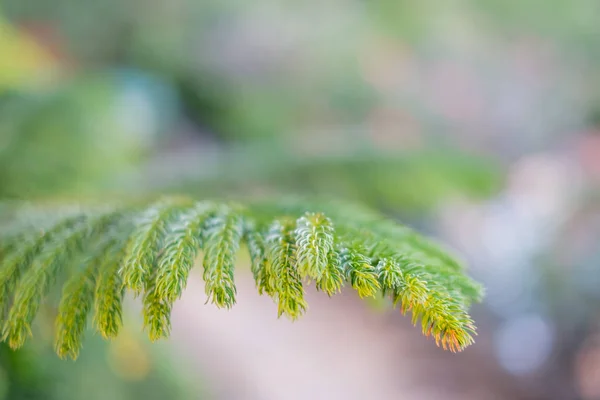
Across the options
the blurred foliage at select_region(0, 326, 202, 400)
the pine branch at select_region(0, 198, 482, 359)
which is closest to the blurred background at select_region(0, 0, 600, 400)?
the blurred foliage at select_region(0, 326, 202, 400)

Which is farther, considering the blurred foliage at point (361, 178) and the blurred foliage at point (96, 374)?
the blurred foliage at point (361, 178)

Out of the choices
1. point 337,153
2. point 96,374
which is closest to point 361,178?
point 337,153

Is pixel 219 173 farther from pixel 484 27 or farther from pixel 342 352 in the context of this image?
pixel 484 27

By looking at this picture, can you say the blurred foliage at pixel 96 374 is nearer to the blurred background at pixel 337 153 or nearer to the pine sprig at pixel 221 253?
the blurred background at pixel 337 153

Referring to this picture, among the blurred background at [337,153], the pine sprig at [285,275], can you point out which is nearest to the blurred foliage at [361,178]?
the blurred background at [337,153]

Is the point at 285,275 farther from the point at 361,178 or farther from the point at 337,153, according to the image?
the point at 337,153

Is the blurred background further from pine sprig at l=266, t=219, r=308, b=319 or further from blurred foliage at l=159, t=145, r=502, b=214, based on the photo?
pine sprig at l=266, t=219, r=308, b=319
